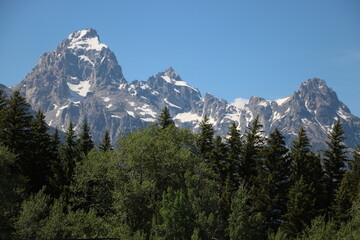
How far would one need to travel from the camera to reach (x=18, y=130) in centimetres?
5662

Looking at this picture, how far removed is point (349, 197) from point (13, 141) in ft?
153

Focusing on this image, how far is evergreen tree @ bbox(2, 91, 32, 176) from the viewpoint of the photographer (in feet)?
183

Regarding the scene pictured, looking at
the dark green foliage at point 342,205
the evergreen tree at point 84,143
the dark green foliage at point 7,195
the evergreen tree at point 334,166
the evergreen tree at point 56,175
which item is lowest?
the dark green foliage at point 7,195

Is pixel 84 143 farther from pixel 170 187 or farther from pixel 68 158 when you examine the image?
pixel 170 187

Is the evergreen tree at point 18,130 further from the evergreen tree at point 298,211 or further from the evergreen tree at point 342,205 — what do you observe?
the evergreen tree at point 342,205

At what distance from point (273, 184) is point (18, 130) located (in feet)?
120

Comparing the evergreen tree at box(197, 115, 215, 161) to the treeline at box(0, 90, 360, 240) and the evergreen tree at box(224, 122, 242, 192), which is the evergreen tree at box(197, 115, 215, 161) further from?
the evergreen tree at box(224, 122, 242, 192)

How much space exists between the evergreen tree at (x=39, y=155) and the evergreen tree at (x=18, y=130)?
1.50m

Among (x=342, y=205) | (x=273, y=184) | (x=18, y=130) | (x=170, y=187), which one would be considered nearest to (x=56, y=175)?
(x=18, y=130)

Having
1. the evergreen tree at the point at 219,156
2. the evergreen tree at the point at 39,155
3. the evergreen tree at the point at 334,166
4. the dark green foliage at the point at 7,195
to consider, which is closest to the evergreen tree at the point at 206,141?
the evergreen tree at the point at 219,156

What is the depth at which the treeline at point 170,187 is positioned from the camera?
4344 centimetres

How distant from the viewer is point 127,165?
48938 millimetres

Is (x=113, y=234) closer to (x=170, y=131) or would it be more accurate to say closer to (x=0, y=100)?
(x=170, y=131)

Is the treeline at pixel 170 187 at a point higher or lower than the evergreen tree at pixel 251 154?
lower
